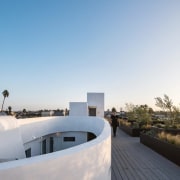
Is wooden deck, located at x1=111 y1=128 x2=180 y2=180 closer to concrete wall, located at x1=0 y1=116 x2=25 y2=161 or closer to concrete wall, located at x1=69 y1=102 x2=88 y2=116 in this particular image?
concrete wall, located at x1=0 y1=116 x2=25 y2=161

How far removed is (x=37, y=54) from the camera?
19.8 m

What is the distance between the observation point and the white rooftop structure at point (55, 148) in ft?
9.27

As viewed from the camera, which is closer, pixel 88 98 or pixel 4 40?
pixel 4 40

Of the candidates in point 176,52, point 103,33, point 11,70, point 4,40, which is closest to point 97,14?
point 103,33

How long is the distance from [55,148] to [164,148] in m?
11.5

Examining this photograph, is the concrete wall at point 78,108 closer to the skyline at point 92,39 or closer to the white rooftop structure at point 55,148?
the white rooftop structure at point 55,148

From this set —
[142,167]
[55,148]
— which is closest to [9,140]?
[142,167]

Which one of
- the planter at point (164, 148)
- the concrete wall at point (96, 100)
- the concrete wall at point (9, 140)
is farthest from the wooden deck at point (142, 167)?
the concrete wall at point (96, 100)

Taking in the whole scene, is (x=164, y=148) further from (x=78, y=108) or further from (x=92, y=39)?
(x=78, y=108)

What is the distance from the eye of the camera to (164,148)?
1006cm

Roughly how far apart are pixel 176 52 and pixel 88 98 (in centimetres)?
1868

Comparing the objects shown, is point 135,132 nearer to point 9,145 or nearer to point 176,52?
point 176,52

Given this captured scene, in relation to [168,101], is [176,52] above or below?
above

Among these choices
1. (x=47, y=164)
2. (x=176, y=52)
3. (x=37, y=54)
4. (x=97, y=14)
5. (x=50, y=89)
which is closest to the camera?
(x=47, y=164)
